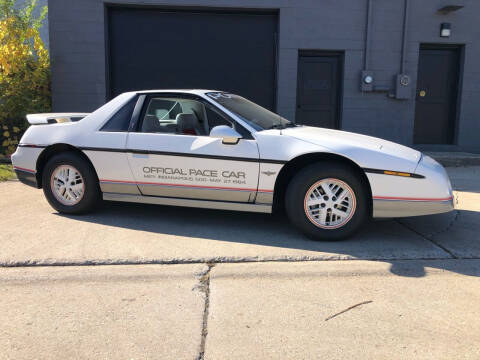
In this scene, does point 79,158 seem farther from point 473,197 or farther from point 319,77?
point 319,77

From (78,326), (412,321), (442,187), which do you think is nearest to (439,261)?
(442,187)

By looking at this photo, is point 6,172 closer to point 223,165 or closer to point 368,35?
point 223,165

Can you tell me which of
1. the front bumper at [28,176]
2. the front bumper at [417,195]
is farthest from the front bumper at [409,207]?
the front bumper at [28,176]

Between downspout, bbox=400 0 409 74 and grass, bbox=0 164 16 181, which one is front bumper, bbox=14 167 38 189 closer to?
grass, bbox=0 164 16 181

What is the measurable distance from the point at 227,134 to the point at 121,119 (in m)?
1.33

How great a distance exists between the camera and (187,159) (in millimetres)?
4570

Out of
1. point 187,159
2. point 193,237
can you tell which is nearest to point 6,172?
point 187,159

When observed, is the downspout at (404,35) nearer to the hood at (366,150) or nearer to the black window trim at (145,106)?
the hood at (366,150)

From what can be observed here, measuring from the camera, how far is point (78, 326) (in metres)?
2.79

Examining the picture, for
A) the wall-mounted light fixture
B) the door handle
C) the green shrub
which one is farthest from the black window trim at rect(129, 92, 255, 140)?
the wall-mounted light fixture

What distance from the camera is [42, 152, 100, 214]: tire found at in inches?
196

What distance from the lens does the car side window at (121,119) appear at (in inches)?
194

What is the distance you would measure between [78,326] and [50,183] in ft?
9.02

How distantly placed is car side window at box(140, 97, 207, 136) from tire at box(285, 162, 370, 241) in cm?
124
